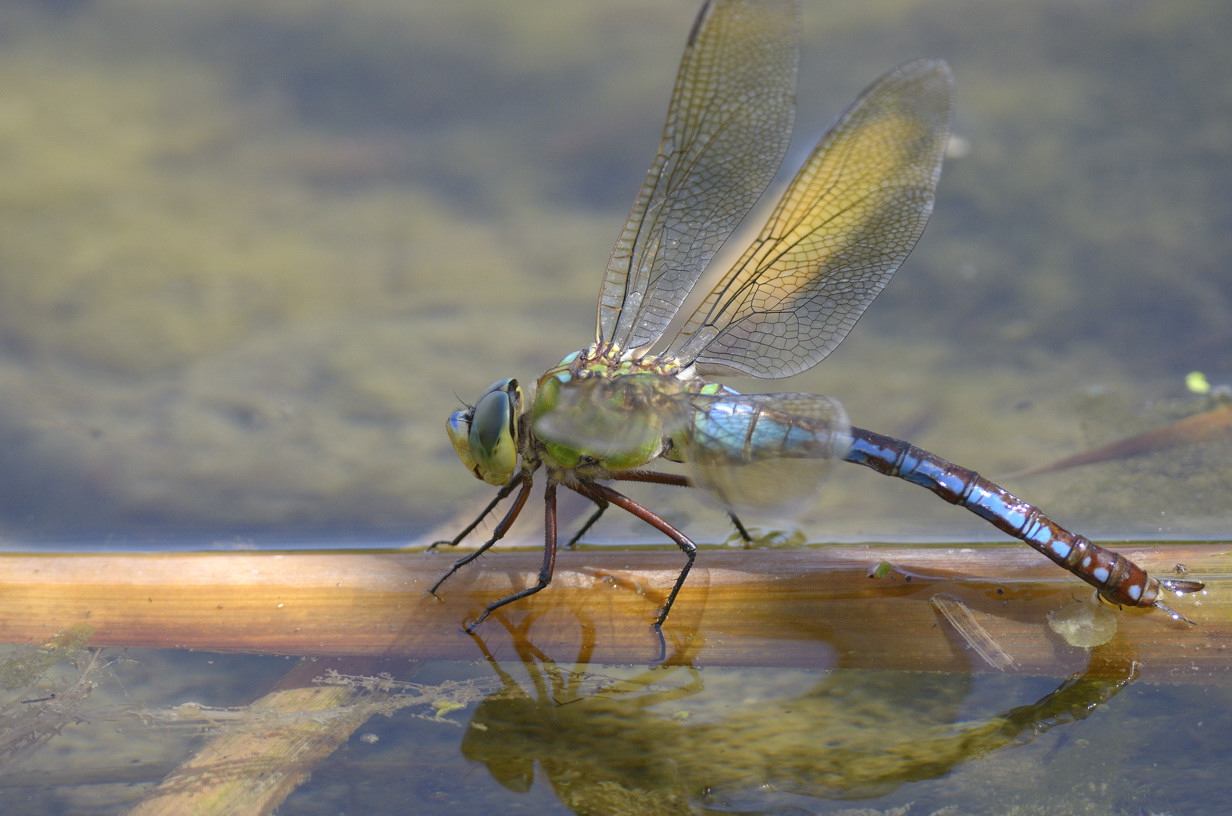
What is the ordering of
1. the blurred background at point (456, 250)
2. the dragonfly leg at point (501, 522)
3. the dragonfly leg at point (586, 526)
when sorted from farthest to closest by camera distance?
the blurred background at point (456, 250)
the dragonfly leg at point (586, 526)
the dragonfly leg at point (501, 522)

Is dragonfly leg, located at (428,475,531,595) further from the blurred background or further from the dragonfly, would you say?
the blurred background

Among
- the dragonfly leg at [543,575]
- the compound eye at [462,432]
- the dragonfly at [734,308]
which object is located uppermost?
the dragonfly at [734,308]

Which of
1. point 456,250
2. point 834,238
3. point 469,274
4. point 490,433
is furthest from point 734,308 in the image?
point 456,250

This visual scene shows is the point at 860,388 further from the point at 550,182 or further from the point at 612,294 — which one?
the point at 550,182

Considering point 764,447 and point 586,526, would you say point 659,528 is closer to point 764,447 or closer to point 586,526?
point 764,447

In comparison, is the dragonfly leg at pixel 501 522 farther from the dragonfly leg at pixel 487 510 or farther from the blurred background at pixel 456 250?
the blurred background at pixel 456 250

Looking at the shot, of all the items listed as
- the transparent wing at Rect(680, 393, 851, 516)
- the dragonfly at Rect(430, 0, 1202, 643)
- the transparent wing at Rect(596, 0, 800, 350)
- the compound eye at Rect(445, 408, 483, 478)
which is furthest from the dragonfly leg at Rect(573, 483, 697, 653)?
the transparent wing at Rect(596, 0, 800, 350)

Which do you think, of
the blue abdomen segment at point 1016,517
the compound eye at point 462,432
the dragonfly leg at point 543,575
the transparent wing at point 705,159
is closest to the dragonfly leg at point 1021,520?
the blue abdomen segment at point 1016,517
